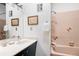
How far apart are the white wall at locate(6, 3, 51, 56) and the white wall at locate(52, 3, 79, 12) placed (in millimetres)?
78

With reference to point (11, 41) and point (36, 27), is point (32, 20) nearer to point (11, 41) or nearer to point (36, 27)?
point (36, 27)

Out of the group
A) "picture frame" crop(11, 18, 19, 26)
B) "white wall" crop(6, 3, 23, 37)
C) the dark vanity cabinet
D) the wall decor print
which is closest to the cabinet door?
the dark vanity cabinet

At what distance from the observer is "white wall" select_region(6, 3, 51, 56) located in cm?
169

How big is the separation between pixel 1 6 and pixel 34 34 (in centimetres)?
55

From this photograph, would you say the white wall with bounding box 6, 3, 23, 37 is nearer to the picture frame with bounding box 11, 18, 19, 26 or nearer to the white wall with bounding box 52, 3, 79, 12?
the picture frame with bounding box 11, 18, 19, 26

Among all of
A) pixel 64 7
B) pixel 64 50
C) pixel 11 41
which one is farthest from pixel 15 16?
pixel 64 50

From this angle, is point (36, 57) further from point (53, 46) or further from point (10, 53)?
point (10, 53)

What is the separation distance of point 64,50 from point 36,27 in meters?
0.47

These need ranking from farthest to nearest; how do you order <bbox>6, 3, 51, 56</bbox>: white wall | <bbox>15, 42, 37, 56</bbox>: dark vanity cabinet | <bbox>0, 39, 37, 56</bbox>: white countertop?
<bbox>6, 3, 51, 56</bbox>: white wall → <bbox>15, 42, 37, 56</bbox>: dark vanity cabinet → <bbox>0, 39, 37, 56</bbox>: white countertop

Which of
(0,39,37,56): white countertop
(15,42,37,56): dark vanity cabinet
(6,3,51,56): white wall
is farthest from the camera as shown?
(6,3,51,56): white wall

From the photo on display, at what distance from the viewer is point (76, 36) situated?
1.67m

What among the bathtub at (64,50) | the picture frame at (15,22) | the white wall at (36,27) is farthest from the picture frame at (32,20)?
the bathtub at (64,50)

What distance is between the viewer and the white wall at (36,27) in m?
1.69

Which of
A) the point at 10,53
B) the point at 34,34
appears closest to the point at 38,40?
the point at 34,34
